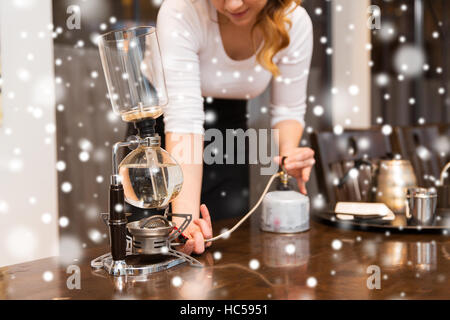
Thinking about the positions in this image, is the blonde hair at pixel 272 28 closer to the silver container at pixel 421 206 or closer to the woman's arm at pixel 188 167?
the woman's arm at pixel 188 167

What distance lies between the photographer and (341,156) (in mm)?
1899

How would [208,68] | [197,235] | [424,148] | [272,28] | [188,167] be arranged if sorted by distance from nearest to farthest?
[197,235] → [188,167] → [272,28] → [208,68] → [424,148]

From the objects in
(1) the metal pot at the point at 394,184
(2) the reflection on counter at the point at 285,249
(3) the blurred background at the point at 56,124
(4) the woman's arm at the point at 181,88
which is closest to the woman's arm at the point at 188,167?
(4) the woman's arm at the point at 181,88

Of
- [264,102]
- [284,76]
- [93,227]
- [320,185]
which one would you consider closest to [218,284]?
[284,76]

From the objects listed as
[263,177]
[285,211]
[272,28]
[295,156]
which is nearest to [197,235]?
[285,211]

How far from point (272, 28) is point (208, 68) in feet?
0.73

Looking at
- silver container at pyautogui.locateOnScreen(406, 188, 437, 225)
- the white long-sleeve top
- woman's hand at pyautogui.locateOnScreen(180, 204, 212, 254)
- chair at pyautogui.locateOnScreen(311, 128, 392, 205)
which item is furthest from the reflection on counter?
chair at pyautogui.locateOnScreen(311, 128, 392, 205)

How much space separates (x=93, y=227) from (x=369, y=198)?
1.14 m

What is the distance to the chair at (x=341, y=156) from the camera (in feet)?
5.51

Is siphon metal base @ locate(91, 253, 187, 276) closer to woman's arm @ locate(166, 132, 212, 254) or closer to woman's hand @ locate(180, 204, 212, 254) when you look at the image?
woman's hand @ locate(180, 204, 212, 254)

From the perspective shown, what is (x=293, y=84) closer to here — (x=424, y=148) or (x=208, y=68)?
(x=208, y=68)

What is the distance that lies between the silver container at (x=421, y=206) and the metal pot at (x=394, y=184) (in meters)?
→ 0.13

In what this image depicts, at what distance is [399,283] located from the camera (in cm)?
71
